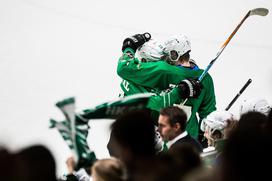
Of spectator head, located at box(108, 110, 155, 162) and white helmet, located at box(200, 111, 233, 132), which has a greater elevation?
spectator head, located at box(108, 110, 155, 162)

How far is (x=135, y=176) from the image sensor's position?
2.49 metres

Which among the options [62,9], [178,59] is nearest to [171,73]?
[178,59]

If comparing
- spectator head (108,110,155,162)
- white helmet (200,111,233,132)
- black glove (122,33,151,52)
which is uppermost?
black glove (122,33,151,52)

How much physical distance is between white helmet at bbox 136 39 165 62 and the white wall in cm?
160

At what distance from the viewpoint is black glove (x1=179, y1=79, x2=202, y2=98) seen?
474 centimetres

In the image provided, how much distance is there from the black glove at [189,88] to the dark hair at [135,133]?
2.02 meters

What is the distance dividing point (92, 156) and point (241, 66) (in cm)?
529

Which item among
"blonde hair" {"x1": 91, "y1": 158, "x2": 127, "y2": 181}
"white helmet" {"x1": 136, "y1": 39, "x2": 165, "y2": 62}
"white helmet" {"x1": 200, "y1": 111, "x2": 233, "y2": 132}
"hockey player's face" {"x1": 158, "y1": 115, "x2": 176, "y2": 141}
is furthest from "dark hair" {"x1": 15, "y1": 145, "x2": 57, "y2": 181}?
"white helmet" {"x1": 136, "y1": 39, "x2": 165, "y2": 62}

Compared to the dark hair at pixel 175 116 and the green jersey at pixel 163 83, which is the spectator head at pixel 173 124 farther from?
the green jersey at pixel 163 83

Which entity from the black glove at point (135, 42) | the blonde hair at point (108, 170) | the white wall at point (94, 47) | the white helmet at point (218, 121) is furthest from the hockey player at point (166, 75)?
the blonde hair at point (108, 170)

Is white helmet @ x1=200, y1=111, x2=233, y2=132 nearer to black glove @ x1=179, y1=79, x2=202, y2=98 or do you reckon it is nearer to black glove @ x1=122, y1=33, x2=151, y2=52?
black glove @ x1=179, y1=79, x2=202, y2=98

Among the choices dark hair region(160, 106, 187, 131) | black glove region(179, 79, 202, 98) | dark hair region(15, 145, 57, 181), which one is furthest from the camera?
black glove region(179, 79, 202, 98)

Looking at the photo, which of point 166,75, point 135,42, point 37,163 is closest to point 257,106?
point 166,75

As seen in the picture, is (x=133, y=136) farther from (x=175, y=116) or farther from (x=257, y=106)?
(x=257, y=106)
